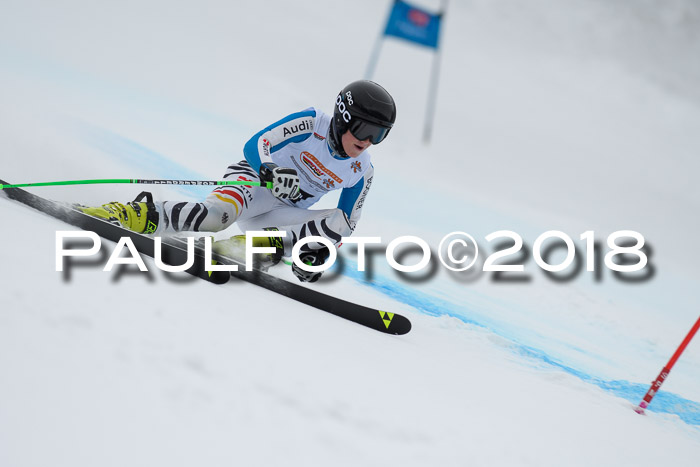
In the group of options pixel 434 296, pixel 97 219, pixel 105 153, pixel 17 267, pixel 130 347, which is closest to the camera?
pixel 130 347

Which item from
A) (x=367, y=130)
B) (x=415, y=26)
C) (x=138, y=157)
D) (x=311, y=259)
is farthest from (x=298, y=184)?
(x=415, y=26)

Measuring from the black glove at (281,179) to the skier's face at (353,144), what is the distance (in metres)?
0.36

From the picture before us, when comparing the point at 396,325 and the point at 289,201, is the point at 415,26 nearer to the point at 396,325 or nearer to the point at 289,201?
the point at 289,201

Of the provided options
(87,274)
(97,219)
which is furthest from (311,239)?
(87,274)

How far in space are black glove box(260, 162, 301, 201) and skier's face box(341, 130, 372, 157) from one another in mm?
365

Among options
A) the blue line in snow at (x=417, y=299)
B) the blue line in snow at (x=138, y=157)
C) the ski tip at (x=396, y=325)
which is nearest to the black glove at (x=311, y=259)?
the blue line in snow at (x=417, y=299)

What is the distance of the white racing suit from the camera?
3.38 meters

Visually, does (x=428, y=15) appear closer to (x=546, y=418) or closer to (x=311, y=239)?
(x=311, y=239)

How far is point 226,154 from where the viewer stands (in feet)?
26.4

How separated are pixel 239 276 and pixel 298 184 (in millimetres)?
669

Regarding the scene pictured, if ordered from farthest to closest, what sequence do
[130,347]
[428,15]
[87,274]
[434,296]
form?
[428,15]
[434,296]
[87,274]
[130,347]

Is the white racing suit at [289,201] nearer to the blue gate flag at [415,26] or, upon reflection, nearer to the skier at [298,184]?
the skier at [298,184]

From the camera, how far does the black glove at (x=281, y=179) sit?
3.23 m

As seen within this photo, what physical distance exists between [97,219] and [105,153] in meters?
3.17
